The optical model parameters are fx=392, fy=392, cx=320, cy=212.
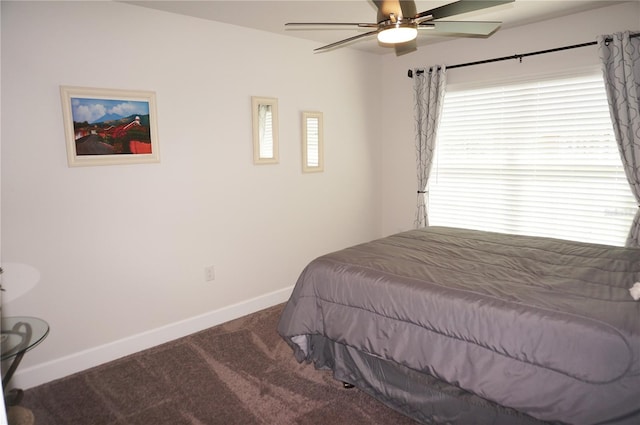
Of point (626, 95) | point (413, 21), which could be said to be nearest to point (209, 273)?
point (413, 21)

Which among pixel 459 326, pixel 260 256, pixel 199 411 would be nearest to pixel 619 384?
pixel 459 326

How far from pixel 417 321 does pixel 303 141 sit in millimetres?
2381

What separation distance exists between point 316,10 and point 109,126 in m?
1.71

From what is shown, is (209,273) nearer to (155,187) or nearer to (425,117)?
(155,187)

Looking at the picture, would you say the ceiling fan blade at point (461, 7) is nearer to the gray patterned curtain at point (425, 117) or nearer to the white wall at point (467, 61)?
the white wall at point (467, 61)

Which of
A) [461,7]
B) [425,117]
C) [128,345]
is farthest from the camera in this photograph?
[425,117]

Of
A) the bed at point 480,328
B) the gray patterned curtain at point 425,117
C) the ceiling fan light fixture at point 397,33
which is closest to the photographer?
the bed at point 480,328

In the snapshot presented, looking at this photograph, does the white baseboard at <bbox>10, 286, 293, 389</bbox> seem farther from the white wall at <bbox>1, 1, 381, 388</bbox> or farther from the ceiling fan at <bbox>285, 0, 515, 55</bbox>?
the ceiling fan at <bbox>285, 0, 515, 55</bbox>

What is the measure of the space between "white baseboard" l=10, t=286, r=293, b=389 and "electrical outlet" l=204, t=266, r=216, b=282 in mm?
297

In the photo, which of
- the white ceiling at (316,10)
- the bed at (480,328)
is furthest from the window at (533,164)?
the bed at (480,328)

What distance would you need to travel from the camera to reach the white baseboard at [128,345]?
8.26 feet

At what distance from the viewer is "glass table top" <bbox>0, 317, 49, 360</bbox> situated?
1924 mm

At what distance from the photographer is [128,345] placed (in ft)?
9.52

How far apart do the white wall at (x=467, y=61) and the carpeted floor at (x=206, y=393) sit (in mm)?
2484
